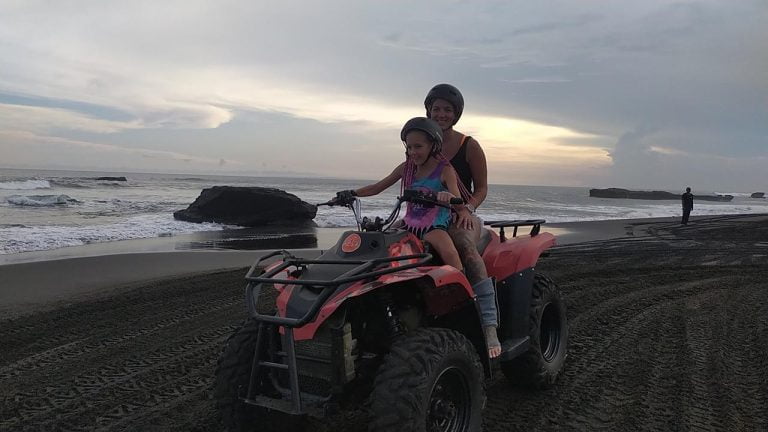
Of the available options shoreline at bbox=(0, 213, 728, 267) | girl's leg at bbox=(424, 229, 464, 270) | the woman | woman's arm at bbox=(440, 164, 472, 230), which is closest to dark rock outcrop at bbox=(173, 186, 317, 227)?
shoreline at bbox=(0, 213, 728, 267)

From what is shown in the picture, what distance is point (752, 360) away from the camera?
4.54 meters

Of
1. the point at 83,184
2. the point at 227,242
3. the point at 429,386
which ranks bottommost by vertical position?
the point at 227,242

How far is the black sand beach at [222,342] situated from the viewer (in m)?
3.43

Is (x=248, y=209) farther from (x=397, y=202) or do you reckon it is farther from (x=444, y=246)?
(x=444, y=246)

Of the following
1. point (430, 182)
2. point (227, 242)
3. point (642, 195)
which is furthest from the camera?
point (642, 195)

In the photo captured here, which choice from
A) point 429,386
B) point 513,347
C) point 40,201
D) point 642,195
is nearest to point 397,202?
point 429,386

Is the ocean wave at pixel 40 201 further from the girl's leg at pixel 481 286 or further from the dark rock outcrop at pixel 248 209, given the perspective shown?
the girl's leg at pixel 481 286

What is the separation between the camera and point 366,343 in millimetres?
2818

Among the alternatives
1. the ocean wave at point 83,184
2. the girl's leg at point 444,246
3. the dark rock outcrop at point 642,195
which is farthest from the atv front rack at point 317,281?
the dark rock outcrop at point 642,195

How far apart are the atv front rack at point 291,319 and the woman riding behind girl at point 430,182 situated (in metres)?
0.27

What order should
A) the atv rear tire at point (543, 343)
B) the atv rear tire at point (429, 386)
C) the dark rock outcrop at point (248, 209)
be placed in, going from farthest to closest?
the dark rock outcrop at point (248, 209)
the atv rear tire at point (543, 343)
the atv rear tire at point (429, 386)

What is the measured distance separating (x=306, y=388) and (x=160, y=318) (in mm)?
4066

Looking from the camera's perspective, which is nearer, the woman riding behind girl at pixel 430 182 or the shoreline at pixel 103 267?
the woman riding behind girl at pixel 430 182

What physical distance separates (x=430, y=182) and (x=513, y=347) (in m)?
1.28
